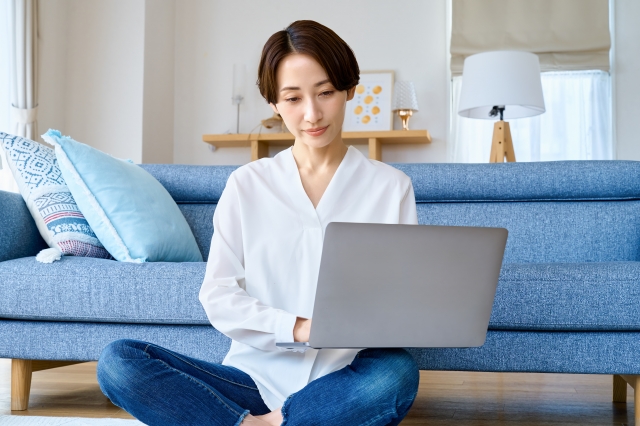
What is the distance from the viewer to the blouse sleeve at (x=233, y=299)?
3.67 ft

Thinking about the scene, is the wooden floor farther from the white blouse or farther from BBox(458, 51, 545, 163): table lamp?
BBox(458, 51, 545, 163): table lamp

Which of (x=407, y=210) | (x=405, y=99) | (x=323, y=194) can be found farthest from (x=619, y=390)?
(x=405, y=99)

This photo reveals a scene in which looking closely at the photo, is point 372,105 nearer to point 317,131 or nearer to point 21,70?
point 21,70

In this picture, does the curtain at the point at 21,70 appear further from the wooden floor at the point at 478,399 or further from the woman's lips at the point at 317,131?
the woman's lips at the point at 317,131

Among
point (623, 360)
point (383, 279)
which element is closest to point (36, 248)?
point (383, 279)

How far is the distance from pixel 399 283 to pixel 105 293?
100 centimetres

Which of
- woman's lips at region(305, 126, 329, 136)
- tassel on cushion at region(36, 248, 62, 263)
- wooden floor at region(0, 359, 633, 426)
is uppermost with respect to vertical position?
woman's lips at region(305, 126, 329, 136)

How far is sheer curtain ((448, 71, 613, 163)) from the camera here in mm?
4547

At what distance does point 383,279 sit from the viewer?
1.02m

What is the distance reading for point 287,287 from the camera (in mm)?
1229

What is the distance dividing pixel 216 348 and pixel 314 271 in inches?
24.3

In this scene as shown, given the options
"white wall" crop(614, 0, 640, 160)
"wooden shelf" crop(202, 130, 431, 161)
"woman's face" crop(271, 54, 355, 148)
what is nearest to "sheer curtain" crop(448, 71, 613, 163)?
"white wall" crop(614, 0, 640, 160)

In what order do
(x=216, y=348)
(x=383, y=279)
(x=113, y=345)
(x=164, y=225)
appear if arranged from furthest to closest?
(x=164, y=225)
(x=216, y=348)
(x=113, y=345)
(x=383, y=279)

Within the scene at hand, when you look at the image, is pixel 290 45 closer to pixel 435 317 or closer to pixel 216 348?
pixel 435 317
